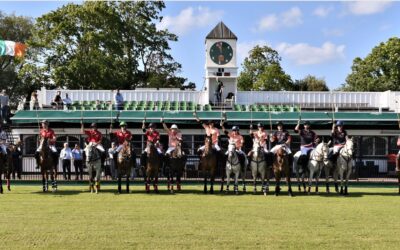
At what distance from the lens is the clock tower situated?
119 feet

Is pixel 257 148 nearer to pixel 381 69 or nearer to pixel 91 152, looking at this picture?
pixel 91 152

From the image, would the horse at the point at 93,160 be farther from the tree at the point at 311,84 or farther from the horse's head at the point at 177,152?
the tree at the point at 311,84

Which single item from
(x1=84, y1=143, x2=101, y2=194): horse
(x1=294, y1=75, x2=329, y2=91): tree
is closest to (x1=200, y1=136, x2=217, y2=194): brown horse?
(x1=84, y1=143, x2=101, y2=194): horse

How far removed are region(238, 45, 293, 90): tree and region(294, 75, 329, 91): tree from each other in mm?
10094

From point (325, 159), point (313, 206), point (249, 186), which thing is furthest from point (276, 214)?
point (249, 186)

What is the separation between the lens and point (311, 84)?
67688 mm

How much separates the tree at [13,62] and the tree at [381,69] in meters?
31.9

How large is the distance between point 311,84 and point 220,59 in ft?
110

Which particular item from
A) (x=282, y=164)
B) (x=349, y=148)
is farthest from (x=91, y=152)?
(x=349, y=148)

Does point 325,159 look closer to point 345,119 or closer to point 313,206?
point 313,206

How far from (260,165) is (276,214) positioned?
558 centimetres

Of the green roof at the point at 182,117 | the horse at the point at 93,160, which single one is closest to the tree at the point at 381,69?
the green roof at the point at 182,117

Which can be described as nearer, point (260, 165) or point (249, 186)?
point (260, 165)

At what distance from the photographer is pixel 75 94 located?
36.2 meters
